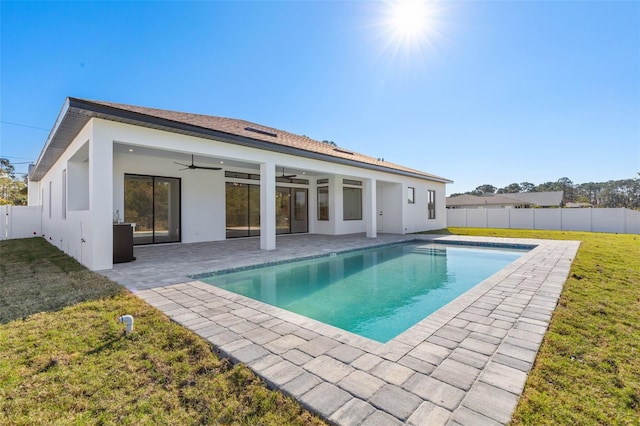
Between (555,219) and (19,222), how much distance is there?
102 feet

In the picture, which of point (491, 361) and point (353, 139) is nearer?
point (491, 361)

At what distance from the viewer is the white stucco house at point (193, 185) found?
6395mm

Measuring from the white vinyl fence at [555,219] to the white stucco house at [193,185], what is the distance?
19.3ft

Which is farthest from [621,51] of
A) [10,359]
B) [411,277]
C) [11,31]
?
[11,31]

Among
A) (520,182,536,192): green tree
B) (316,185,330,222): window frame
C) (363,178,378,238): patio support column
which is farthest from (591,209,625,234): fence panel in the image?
(520,182,536,192): green tree

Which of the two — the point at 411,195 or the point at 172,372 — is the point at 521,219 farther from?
the point at 172,372

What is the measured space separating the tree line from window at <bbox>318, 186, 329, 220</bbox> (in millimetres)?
48892

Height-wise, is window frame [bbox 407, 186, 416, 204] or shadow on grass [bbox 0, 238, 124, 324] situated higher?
window frame [bbox 407, 186, 416, 204]

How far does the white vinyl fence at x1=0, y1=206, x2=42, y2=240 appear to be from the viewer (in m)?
14.3

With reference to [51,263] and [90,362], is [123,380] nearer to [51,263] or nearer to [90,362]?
[90,362]

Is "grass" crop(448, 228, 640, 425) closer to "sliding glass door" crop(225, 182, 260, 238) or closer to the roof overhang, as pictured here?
the roof overhang

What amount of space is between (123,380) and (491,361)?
3000 millimetres

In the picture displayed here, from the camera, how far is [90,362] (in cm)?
260

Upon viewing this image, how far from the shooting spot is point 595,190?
57.2 meters
